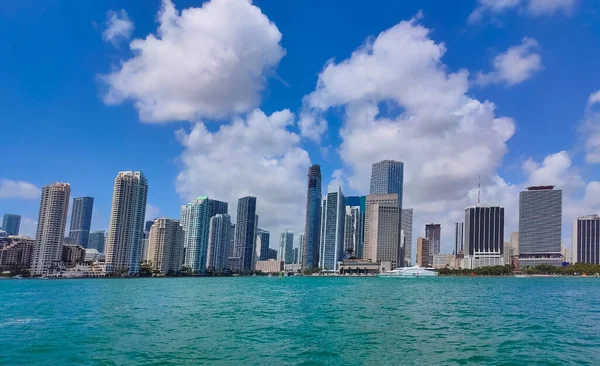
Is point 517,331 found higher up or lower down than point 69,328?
higher up

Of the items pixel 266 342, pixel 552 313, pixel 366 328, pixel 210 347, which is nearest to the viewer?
pixel 210 347

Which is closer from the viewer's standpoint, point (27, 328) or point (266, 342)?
point (266, 342)

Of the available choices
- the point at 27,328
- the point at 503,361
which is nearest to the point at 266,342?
the point at 503,361

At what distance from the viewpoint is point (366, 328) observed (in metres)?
43.1

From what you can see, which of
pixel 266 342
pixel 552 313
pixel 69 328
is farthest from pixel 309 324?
pixel 552 313

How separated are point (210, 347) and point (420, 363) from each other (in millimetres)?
15064

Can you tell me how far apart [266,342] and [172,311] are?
27516 millimetres

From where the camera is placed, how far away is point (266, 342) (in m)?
36.3

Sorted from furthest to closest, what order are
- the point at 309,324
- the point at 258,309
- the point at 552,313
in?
the point at 258,309
the point at 552,313
the point at 309,324

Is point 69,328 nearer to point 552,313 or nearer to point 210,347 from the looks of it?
point 210,347

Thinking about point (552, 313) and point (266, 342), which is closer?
point (266, 342)

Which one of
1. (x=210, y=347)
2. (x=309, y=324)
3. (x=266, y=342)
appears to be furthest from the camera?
(x=309, y=324)

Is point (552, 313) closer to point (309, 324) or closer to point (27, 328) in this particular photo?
point (309, 324)

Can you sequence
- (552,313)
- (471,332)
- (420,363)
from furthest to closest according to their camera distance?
(552,313) → (471,332) → (420,363)
